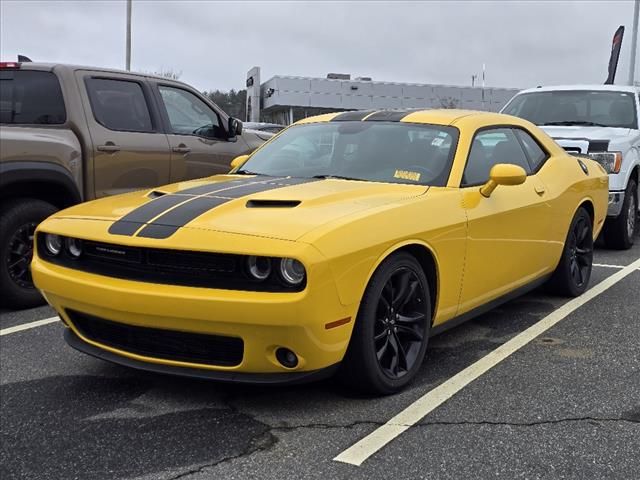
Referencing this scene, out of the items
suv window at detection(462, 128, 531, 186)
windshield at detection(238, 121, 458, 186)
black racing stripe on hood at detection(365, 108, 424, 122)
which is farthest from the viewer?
black racing stripe on hood at detection(365, 108, 424, 122)

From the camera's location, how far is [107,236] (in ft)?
11.0

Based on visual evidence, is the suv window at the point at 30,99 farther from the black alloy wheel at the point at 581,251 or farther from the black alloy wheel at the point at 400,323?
the black alloy wheel at the point at 581,251

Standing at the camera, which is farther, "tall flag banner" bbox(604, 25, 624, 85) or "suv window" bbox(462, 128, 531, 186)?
"tall flag banner" bbox(604, 25, 624, 85)

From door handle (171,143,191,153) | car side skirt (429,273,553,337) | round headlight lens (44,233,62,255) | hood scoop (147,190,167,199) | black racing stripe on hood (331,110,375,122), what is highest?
black racing stripe on hood (331,110,375,122)

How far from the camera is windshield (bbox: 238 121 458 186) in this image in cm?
420

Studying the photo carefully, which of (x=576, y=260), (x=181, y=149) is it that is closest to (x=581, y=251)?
(x=576, y=260)

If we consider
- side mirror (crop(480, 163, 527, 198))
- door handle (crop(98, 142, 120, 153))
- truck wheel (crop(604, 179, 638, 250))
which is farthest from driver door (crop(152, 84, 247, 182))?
truck wheel (crop(604, 179, 638, 250))

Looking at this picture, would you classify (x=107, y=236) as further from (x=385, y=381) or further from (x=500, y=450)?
(x=500, y=450)

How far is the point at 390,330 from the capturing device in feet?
11.7

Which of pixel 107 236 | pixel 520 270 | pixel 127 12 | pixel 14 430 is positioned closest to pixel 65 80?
pixel 107 236

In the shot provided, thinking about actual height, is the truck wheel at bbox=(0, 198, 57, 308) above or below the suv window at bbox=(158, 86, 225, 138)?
below

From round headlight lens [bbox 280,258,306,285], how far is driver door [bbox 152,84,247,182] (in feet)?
12.7

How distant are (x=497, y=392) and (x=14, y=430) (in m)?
2.37

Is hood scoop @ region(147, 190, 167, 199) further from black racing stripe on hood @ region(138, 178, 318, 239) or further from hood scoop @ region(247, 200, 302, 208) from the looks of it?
hood scoop @ region(247, 200, 302, 208)
